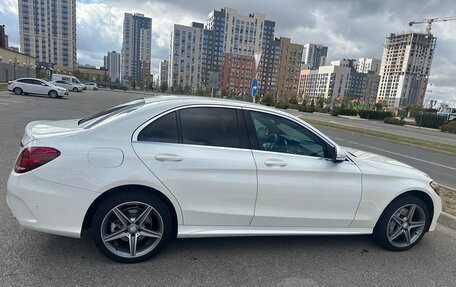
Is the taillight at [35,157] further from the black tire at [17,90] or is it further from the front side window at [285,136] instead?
the black tire at [17,90]

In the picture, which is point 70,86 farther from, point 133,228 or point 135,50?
point 135,50

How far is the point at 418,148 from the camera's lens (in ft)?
44.0

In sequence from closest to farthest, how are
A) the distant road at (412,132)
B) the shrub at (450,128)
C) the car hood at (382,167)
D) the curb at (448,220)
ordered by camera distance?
the car hood at (382,167) < the curb at (448,220) < the distant road at (412,132) < the shrub at (450,128)

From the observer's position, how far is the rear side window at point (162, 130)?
107 inches

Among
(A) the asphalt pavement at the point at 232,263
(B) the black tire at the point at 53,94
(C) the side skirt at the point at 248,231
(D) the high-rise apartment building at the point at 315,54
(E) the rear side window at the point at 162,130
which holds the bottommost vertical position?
(A) the asphalt pavement at the point at 232,263

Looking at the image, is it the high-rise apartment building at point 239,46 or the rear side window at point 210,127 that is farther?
the high-rise apartment building at point 239,46

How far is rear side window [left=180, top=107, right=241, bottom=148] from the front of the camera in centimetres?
284

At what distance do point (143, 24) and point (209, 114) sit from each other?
148395 millimetres

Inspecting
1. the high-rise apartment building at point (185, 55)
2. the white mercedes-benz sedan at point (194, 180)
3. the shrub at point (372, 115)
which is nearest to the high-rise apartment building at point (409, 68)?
the shrub at point (372, 115)

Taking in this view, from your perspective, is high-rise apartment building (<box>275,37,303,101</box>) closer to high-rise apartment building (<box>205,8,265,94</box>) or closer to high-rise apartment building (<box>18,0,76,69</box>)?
high-rise apartment building (<box>205,8,265,94</box>)

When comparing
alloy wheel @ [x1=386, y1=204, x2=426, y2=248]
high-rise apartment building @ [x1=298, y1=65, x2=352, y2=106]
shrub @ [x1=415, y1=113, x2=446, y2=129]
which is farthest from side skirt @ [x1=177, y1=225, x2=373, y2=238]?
high-rise apartment building @ [x1=298, y1=65, x2=352, y2=106]

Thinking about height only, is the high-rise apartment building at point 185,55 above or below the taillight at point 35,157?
above

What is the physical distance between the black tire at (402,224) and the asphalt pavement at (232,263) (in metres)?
0.12

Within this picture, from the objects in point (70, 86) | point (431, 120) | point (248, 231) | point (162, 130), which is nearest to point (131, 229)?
point (162, 130)
